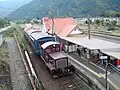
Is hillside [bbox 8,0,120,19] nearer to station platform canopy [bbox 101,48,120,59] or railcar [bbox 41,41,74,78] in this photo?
station platform canopy [bbox 101,48,120,59]

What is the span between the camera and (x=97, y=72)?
59.5ft

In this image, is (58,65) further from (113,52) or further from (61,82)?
(113,52)

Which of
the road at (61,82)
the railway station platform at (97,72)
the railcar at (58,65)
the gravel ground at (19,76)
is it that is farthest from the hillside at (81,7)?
the road at (61,82)

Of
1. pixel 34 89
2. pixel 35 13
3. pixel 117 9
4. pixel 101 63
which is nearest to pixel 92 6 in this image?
pixel 117 9

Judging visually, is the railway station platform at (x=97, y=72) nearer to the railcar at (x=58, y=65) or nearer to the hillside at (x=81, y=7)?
the railcar at (x=58, y=65)

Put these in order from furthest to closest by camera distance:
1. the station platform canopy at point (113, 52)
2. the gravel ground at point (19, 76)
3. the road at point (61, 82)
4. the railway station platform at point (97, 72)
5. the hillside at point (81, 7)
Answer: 1. the hillside at point (81, 7)
2. the station platform canopy at point (113, 52)
3. the gravel ground at point (19, 76)
4. the road at point (61, 82)
5. the railway station platform at point (97, 72)

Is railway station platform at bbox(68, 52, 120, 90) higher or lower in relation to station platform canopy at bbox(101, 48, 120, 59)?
lower

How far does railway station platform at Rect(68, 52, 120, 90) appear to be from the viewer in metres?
14.8

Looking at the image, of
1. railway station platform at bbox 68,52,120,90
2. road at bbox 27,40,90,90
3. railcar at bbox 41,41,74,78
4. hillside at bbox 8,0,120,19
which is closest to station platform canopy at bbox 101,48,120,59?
railway station platform at bbox 68,52,120,90

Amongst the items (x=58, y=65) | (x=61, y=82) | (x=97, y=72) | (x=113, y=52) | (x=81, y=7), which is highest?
(x=81, y=7)

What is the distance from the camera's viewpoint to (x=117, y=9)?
4638 inches

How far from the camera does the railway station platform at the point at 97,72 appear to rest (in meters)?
14.8

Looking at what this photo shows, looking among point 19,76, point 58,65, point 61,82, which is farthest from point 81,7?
point 61,82

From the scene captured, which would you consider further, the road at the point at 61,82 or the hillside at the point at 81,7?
the hillside at the point at 81,7
